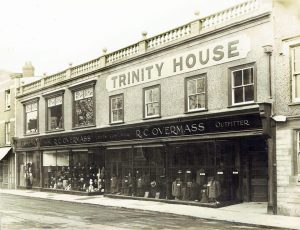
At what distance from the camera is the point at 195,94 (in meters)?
19.5

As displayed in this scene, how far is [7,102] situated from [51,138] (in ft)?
28.6

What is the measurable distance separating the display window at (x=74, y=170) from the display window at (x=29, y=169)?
3.56 ft

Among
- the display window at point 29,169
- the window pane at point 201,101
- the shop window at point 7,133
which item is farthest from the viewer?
the shop window at point 7,133

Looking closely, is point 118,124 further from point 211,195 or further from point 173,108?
point 211,195

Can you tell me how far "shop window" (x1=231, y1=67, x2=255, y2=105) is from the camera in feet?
56.2

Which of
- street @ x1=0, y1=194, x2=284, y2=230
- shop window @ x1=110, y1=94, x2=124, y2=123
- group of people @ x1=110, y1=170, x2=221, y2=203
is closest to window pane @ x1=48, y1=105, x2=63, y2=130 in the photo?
shop window @ x1=110, y1=94, x2=124, y2=123

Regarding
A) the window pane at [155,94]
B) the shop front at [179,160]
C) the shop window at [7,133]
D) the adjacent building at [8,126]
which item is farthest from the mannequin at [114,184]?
the shop window at [7,133]

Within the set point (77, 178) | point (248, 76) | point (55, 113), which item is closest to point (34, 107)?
point (55, 113)

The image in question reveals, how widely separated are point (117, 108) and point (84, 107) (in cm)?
349

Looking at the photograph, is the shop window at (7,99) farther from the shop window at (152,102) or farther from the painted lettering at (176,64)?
the painted lettering at (176,64)

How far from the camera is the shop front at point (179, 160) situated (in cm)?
1812

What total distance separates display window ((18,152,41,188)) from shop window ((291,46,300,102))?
68.7ft

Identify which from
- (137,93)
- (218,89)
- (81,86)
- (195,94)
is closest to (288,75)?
(218,89)

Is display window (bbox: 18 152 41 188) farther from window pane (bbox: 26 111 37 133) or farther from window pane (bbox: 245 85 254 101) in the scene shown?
window pane (bbox: 245 85 254 101)
